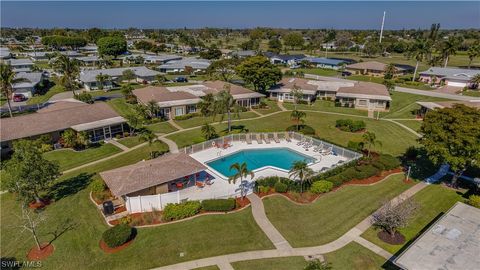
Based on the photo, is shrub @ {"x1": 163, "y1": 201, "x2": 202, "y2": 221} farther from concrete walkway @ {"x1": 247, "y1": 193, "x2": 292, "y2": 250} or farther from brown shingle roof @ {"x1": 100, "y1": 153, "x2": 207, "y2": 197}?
concrete walkway @ {"x1": 247, "y1": 193, "x2": 292, "y2": 250}

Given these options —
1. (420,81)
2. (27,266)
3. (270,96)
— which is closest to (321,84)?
(270,96)

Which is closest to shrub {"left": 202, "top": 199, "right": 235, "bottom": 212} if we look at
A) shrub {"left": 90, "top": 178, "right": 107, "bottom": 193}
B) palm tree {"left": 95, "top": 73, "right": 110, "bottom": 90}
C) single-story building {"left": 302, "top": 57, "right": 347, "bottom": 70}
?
shrub {"left": 90, "top": 178, "right": 107, "bottom": 193}

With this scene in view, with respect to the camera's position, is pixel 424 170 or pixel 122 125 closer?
pixel 424 170

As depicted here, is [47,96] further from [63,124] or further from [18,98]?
[63,124]

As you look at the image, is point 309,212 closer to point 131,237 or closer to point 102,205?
point 131,237

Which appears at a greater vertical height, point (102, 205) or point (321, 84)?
point (321, 84)

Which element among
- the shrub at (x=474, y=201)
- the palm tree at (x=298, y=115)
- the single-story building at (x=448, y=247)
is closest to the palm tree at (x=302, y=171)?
the single-story building at (x=448, y=247)

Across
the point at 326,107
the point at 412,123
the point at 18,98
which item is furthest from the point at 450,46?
the point at 18,98

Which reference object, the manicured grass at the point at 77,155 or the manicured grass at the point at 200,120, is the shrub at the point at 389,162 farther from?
the manicured grass at the point at 77,155
